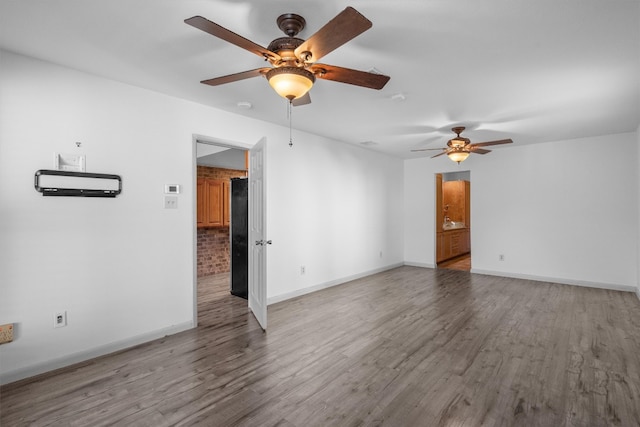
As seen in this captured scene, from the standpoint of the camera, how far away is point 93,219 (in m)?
2.90

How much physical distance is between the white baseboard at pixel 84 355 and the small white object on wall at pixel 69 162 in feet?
5.30

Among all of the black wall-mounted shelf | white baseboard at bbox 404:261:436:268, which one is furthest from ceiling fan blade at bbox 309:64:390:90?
white baseboard at bbox 404:261:436:268

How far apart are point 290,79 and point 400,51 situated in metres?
1.05

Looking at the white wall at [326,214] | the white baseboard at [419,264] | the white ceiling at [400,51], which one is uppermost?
the white ceiling at [400,51]

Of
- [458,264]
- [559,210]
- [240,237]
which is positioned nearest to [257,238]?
[240,237]

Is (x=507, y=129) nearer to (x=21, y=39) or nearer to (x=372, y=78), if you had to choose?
(x=372, y=78)

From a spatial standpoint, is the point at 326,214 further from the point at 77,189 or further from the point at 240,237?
the point at 77,189

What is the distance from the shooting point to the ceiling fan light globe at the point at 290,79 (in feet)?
6.45

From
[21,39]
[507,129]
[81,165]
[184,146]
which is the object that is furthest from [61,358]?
[507,129]

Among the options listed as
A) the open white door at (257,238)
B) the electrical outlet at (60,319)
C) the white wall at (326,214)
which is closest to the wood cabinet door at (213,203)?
the white wall at (326,214)

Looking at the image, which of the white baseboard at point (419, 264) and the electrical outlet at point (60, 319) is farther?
the white baseboard at point (419, 264)

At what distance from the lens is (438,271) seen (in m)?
6.79

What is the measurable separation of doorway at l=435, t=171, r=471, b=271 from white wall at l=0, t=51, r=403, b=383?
16.2 ft

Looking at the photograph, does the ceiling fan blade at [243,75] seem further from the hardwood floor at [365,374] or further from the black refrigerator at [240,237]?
the black refrigerator at [240,237]
